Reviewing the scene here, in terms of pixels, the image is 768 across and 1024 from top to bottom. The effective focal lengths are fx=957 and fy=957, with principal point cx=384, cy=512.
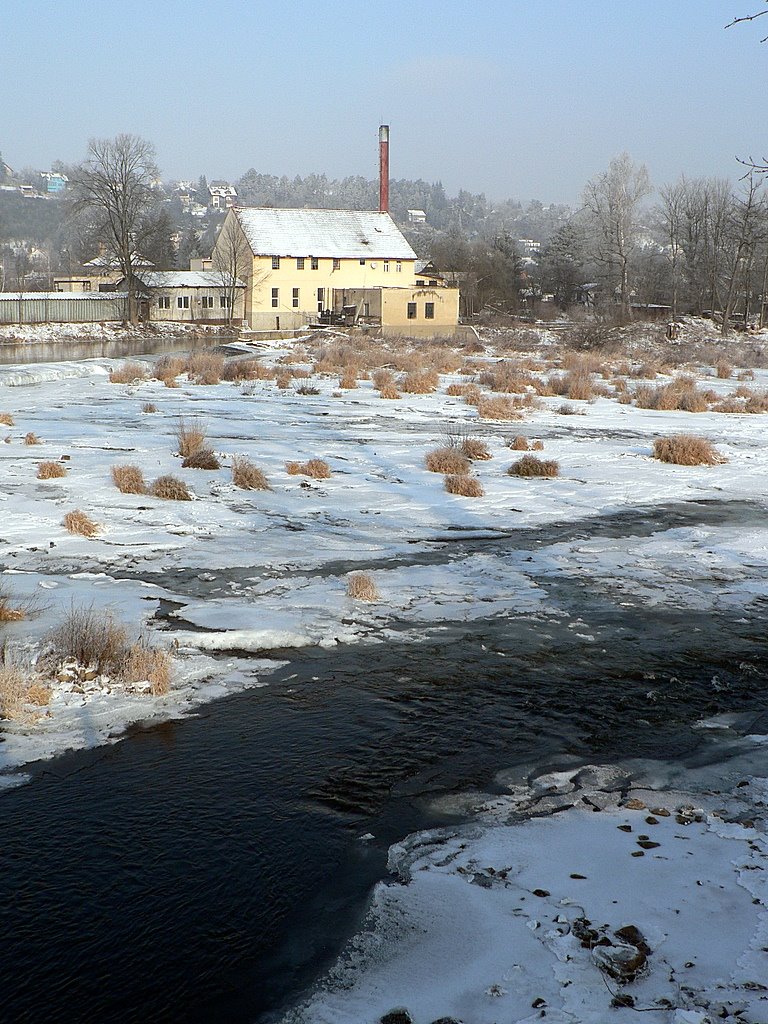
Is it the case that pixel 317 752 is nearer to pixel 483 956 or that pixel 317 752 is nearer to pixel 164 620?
pixel 483 956

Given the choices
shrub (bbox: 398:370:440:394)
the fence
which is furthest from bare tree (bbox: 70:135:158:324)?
shrub (bbox: 398:370:440:394)

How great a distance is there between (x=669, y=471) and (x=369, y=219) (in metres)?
70.2

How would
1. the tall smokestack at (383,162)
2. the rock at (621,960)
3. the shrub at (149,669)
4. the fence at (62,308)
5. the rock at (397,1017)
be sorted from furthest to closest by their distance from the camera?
1. the tall smokestack at (383,162)
2. the fence at (62,308)
3. the shrub at (149,669)
4. the rock at (621,960)
5. the rock at (397,1017)

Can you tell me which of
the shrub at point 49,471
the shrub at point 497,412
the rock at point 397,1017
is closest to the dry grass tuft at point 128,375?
the shrub at point 497,412

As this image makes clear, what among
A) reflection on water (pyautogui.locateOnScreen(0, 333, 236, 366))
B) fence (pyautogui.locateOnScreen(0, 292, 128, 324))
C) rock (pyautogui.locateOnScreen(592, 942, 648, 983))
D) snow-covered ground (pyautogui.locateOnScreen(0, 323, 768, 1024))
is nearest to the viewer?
rock (pyautogui.locateOnScreen(592, 942, 648, 983))

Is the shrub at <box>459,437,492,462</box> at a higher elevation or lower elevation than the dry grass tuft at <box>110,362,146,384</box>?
lower

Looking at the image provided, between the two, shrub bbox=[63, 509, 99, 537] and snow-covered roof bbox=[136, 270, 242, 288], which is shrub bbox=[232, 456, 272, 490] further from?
snow-covered roof bbox=[136, 270, 242, 288]

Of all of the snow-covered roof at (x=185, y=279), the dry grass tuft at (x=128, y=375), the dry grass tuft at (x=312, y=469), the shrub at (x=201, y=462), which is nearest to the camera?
the dry grass tuft at (x=312, y=469)

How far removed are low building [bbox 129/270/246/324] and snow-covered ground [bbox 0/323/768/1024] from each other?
180 ft

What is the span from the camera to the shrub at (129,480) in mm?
14617

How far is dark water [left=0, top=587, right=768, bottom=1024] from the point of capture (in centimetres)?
462

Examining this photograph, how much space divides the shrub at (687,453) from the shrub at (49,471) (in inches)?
441

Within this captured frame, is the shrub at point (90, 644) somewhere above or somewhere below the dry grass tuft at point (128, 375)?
below

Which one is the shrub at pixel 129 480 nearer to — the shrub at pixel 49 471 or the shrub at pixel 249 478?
the shrub at pixel 49 471
